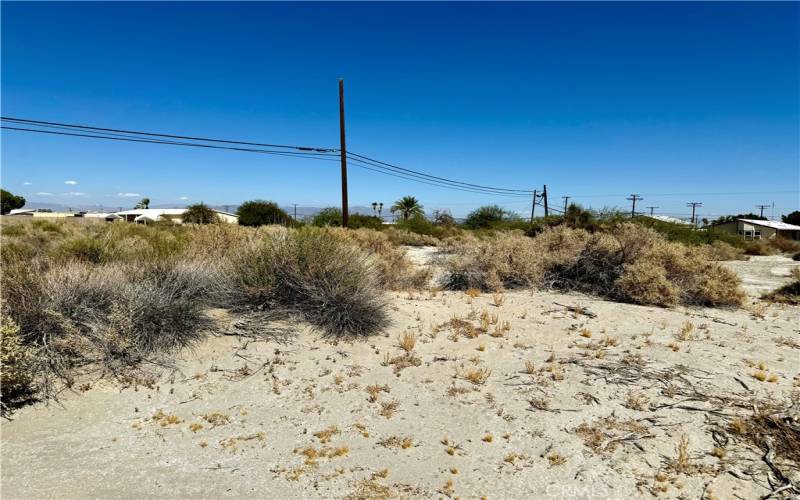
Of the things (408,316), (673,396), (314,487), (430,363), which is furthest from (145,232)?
(673,396)

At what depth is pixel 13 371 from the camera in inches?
161

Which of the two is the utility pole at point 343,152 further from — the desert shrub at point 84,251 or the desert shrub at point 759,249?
the desert shrub at point 759,249

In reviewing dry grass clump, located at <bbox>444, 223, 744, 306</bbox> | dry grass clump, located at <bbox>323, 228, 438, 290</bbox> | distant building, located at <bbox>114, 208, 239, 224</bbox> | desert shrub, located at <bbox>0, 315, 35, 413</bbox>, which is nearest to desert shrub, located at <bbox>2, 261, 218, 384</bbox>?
desert shrub, located at <bbox>0, 315, 35, 413</bbox>

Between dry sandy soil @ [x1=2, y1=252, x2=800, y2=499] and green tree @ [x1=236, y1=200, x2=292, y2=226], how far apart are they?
26056mm

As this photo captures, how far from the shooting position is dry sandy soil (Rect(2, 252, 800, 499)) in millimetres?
3217

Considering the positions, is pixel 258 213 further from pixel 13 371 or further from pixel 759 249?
pixel 759 249

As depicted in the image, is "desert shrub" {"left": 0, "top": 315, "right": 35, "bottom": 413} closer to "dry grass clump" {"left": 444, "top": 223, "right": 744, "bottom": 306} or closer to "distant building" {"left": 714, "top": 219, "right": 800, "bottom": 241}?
"dry grass clump" {"left": 444, "top": 223, "right": 744, "bottom": 306}

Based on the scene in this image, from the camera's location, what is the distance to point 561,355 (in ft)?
18.8

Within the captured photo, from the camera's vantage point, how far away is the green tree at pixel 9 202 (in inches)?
2738

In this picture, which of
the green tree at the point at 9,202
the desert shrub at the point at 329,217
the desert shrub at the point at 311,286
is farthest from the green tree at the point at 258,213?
the green tree at the point at 9,202

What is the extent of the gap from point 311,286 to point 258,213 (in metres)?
26.9

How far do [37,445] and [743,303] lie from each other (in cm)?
1093

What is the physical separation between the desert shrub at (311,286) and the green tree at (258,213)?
78.1 ft

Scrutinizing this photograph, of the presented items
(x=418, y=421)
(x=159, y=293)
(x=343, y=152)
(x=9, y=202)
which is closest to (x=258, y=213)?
(x=343, y=152)
